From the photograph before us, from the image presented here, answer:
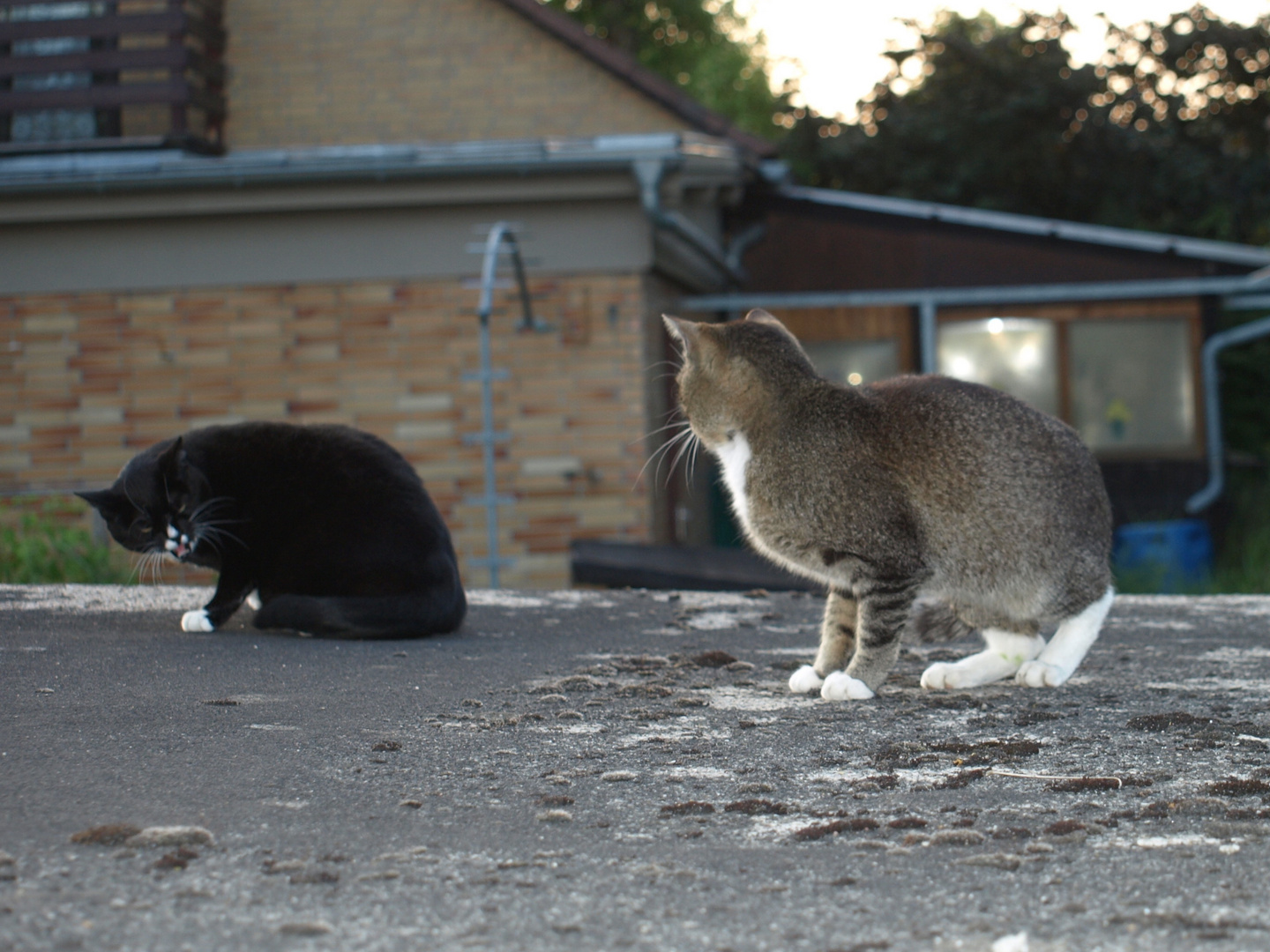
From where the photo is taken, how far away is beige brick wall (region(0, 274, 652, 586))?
25.9 ft

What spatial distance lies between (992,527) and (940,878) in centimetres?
144

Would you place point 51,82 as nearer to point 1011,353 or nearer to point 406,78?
point 406,78

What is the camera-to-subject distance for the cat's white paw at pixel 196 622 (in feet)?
12.6

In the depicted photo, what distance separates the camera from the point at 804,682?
3072 mm

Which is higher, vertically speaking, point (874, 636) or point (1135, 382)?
point (1135, 382)

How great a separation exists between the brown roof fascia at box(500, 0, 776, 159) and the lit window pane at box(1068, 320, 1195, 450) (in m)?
3.25

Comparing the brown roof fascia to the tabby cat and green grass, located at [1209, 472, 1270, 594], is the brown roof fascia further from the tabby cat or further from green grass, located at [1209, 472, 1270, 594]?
the tabby cat

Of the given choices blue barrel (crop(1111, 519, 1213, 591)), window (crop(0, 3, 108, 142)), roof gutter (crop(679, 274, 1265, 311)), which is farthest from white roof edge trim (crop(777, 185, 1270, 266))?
window (crop(0, 3, 108, 142))

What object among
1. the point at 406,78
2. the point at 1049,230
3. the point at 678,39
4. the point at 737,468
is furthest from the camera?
the point at 678,39

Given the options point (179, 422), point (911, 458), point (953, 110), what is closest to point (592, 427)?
point (179, 422)

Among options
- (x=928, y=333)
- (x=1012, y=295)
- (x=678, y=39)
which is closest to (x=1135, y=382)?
(x=1012, y=295)

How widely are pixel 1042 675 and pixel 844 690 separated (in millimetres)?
550

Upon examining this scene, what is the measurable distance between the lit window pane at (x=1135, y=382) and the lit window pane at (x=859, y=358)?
1.55 metres

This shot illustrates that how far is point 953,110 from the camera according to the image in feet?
51.9
